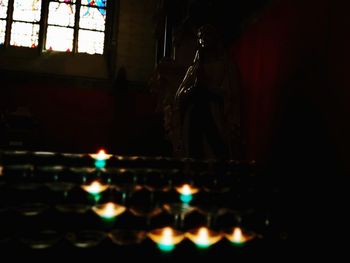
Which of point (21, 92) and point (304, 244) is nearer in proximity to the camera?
point (304, 244)

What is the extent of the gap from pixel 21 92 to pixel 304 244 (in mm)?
5973

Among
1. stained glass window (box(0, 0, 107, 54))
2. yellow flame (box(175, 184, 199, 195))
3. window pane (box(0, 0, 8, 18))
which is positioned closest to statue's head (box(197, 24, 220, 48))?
yellow flame (box(175, 184, 199, 195))

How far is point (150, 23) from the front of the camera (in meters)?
6.86

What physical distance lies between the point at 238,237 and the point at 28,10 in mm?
6881

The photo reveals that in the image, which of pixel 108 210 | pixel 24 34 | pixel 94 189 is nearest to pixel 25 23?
pixel 24 34

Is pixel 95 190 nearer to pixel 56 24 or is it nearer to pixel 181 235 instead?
pixel 181 235

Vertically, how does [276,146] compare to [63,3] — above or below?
below

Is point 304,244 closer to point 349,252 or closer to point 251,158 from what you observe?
point 349,252

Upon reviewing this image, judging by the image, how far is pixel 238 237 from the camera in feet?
3.27

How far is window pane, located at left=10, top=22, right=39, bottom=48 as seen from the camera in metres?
6.43

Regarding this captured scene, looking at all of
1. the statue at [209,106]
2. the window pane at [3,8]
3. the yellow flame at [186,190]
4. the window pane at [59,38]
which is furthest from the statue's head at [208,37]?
the window pane at [3,8]

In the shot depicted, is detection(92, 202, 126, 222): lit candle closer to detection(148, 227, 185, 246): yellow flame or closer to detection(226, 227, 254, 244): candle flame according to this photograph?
detection(148, 227, 185, 246): yellow flame

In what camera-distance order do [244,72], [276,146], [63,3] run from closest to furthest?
1. [276,146]
2. [244,72]
3. [63,3]

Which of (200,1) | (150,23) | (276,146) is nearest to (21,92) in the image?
(150,23)
